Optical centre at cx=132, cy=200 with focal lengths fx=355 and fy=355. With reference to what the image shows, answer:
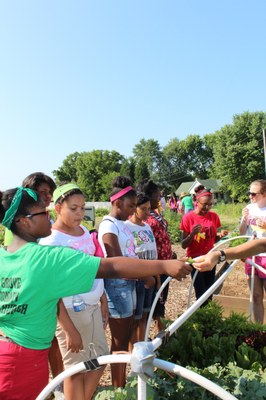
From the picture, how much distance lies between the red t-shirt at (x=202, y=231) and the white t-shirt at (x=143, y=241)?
986mm

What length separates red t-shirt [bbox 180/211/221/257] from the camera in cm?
486

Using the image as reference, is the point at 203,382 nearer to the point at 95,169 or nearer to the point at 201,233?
the point at 201,233

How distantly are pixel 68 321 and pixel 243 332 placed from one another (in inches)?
67.1

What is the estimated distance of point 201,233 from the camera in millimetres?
4816

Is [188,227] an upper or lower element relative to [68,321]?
upper

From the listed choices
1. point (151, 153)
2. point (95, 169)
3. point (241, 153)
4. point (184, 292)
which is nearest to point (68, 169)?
point (95, 169)

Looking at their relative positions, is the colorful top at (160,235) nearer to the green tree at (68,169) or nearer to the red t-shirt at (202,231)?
the red t-shirt at (202,231)

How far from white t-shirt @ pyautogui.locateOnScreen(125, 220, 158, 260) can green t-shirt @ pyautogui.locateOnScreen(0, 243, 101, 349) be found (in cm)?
211

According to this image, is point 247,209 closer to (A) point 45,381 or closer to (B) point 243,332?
(B) point 243,332

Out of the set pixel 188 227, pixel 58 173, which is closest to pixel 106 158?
pixel 58 173

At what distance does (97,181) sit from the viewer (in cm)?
8775

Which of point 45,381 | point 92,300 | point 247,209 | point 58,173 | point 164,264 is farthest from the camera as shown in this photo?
point 58,173

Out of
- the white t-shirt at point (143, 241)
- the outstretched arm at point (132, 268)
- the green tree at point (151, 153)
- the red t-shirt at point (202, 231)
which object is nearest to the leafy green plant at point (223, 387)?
the outstretched arm at point (132, 268)

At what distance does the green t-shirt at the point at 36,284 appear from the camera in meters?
1.69
